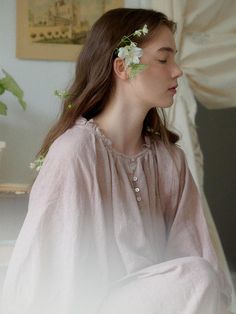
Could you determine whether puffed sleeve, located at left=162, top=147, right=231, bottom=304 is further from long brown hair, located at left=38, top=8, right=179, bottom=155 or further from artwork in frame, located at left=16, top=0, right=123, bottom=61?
artwork in frame, located at left=16, top=0, right=123, bottom=61

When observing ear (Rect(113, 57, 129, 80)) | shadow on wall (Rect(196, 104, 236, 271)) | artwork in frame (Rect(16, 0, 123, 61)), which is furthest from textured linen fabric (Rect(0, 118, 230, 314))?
shadow on wall (Rect(196, 104, 236, 271))

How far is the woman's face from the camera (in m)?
1.11

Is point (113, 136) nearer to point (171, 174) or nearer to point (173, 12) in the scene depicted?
point (171, 174)

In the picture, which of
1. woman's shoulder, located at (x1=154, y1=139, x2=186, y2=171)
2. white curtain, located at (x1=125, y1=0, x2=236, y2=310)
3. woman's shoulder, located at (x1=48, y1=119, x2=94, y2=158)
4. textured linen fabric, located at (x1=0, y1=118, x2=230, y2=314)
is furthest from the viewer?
white curtain, located at (x1=125, y1=0, x2=236, y2=310)

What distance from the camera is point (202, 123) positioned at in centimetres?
227

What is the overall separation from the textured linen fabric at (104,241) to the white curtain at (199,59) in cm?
Answer: 45

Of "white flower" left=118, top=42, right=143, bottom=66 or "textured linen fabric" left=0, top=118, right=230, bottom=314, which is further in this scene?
"white flower" left=118, top=42, right=143, bottom=66

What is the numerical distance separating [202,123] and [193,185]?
1105mm

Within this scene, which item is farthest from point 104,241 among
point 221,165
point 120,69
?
point 221,165

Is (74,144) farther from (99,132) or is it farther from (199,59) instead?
(199,59)

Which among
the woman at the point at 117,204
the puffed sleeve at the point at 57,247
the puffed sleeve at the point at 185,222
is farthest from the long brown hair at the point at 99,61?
the puffed sleeve at the point at 185,222

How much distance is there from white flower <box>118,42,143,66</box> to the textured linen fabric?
0.16 m

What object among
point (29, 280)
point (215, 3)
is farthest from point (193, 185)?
point (215, 3)

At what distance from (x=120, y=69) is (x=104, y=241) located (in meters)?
0.37
